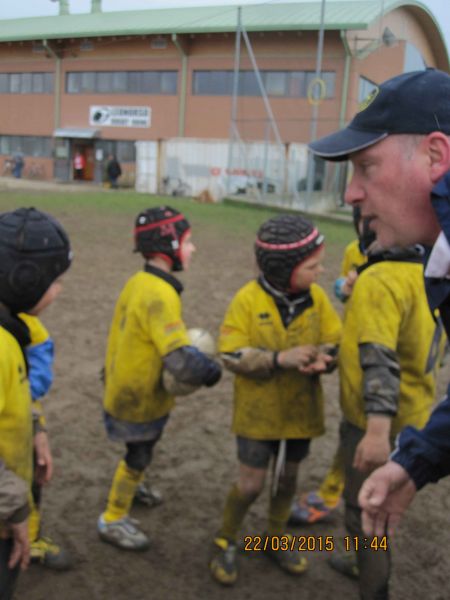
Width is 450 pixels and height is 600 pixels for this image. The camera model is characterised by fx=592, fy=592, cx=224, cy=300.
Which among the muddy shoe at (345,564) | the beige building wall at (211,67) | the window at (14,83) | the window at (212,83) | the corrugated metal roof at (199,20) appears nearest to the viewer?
the muddy shoe at (345,564)

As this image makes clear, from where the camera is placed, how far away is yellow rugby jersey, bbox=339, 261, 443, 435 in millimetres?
2410

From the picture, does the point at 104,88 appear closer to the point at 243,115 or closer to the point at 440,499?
the point at 243,115

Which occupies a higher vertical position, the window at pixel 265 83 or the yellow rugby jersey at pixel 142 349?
the window at pixel 265 83

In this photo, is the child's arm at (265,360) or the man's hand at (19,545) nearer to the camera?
the man's hand at (19,545)

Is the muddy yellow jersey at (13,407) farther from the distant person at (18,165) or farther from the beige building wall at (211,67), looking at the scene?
the distant person at (18,165)

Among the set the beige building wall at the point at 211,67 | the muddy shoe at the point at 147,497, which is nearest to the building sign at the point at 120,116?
the beige building wall at the point at 211,67

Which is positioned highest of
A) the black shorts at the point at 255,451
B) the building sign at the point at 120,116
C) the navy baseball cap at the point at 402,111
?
the building sign at the point at 120,116

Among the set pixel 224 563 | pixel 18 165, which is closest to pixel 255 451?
pixel 224 563

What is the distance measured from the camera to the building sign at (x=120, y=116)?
1254 inches

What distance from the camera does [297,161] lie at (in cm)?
2219

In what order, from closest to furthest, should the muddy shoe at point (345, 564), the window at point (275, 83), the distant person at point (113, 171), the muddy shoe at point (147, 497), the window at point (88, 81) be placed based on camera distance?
the muddy shoe at point (345, 564) < the muddy shoe at point (147, 497) < the window at point (275, 83) < the distant person at point (113, 171) < the window at point (88, 81)

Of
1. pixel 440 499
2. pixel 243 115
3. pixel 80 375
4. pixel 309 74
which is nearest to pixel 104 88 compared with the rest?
pixel 243 115

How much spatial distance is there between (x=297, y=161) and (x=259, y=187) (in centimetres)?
172

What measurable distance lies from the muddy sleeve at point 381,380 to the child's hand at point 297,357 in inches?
12.6
